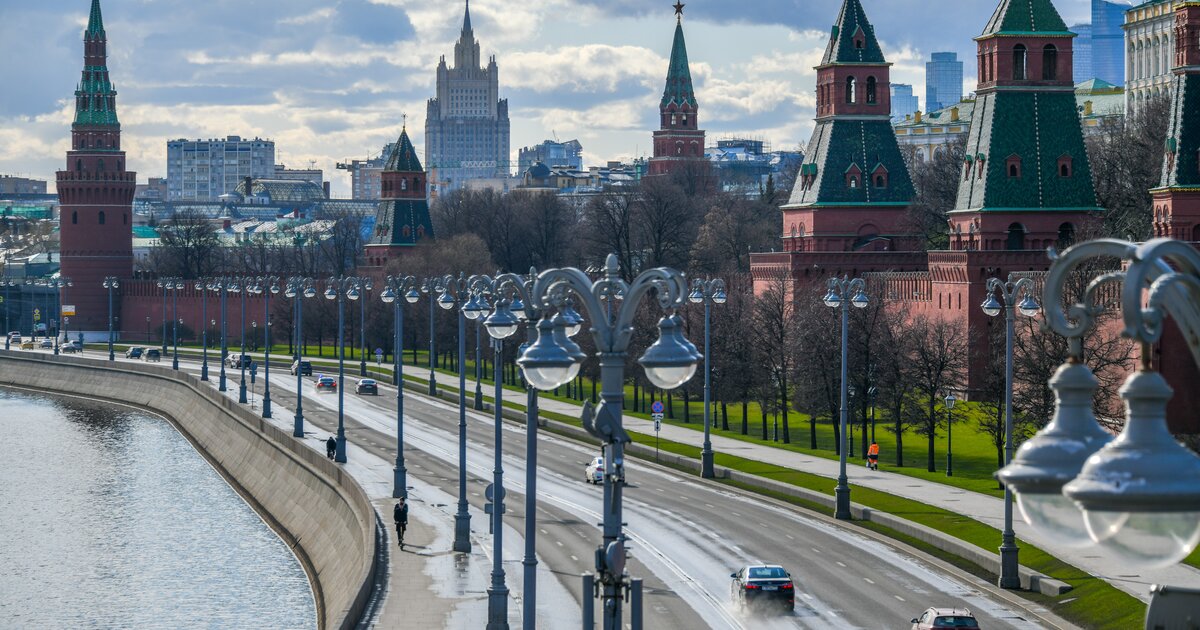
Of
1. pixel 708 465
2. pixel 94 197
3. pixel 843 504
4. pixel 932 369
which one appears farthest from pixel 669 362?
pixel 94 197

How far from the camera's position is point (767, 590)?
36.8 m

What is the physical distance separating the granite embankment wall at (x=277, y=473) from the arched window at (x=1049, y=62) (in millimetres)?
38033

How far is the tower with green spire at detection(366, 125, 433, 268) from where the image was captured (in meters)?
147

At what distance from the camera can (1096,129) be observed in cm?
14550

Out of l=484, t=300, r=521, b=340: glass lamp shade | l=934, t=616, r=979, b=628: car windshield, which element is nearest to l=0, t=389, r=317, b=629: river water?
l=934, t=616, r=979, b=628: car windshield

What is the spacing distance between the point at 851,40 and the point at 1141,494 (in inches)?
3742

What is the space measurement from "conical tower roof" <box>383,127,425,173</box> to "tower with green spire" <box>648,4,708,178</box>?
39599 mm

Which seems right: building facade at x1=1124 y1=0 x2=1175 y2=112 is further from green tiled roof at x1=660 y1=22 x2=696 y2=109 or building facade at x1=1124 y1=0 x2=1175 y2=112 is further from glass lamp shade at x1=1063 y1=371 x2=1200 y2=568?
glass lamp shade at x1=1063 y1=371 x2=1200 y2=568

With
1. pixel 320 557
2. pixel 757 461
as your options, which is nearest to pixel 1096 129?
pixel 757 461

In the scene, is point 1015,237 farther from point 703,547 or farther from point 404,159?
point 404,159

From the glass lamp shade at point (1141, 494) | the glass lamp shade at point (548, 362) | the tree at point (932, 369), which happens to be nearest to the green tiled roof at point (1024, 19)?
the tree at point (932, 369)

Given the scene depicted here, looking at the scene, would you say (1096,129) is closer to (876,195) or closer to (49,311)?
(876,195)

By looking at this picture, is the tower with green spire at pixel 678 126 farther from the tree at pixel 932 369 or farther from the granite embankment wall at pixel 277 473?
the tree at pixel 932 369

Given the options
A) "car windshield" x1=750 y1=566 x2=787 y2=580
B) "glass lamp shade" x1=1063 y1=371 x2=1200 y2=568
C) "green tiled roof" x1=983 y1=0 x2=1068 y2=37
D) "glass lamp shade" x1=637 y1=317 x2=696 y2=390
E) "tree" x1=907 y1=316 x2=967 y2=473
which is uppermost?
"green tiled roof" x1=983 y1=0 x2=1068 y2=37
